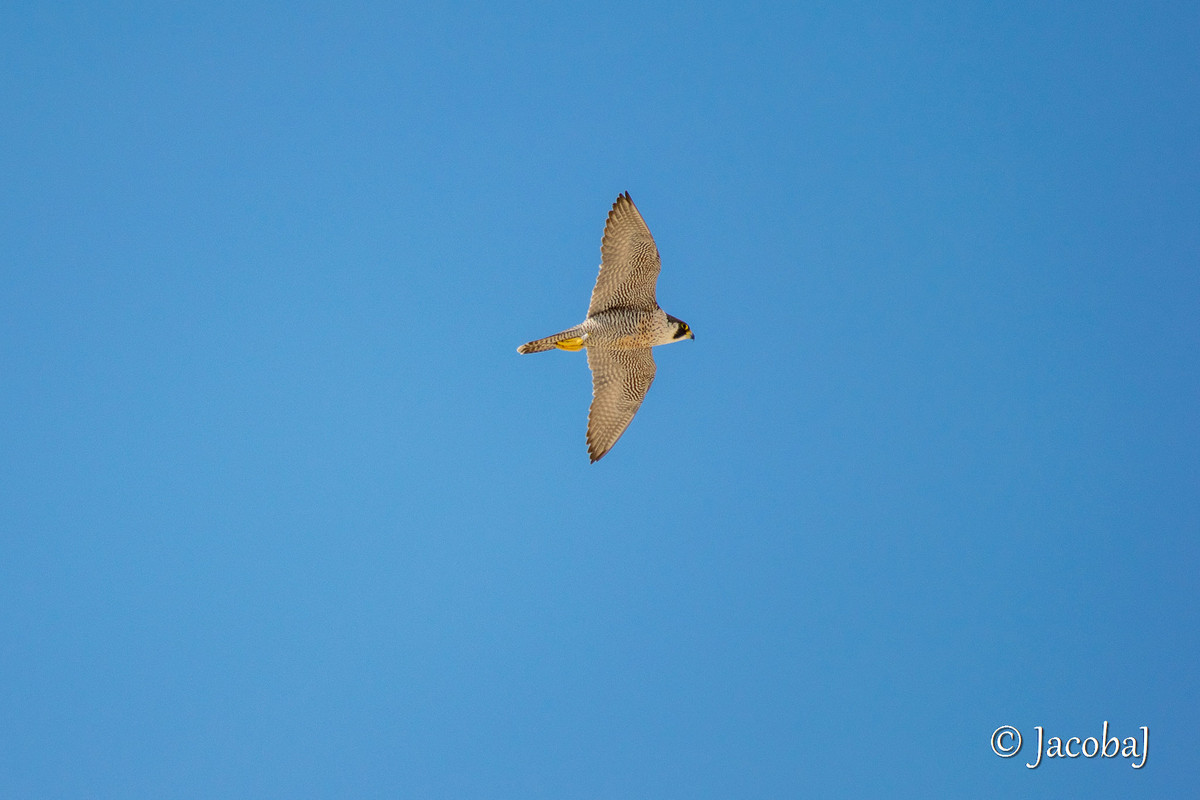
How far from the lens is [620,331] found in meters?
11.9

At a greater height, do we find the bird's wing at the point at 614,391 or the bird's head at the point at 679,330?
the bird's head at the point at 679,330

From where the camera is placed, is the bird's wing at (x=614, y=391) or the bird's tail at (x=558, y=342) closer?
the bird's tail at (x=558, y=342)

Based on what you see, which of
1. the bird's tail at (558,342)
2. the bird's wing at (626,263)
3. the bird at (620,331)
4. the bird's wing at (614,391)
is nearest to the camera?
the bird's wing at (626,263)

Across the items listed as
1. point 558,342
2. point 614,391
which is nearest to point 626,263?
point 558,342

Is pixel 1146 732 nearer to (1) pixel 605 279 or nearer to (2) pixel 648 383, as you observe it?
(2) pixel 648 383

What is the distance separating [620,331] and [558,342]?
2.11 ft

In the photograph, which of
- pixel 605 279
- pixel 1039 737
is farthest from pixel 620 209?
pixel 1039 737

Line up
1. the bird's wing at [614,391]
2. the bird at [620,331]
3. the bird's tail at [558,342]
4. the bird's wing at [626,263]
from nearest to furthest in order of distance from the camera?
the bird's wing at [626,263], the bird at [620,331], the bird's tail at [558,342], the bird's wing at [614,391]

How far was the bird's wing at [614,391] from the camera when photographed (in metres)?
12.3

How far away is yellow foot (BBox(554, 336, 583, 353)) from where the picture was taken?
1177 cm

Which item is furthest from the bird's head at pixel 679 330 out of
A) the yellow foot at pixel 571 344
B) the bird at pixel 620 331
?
the yellow foot at pixel 571 344

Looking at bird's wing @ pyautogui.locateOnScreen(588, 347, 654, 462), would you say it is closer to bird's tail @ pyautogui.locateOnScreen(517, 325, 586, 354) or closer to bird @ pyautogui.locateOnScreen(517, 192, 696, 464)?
bird @ pyautogui.locateOnScreen(517, 192, 696, 464)

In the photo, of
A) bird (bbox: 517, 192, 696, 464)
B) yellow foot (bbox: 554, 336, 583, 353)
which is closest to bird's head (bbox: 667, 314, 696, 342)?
bird (bbox: 517, 192, 696, 464)

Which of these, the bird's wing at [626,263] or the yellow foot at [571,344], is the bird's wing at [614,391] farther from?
the bird's wing at [626,263]
